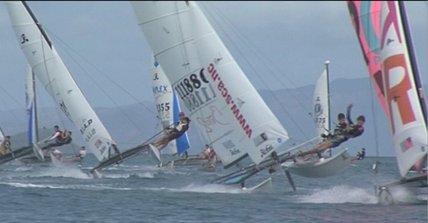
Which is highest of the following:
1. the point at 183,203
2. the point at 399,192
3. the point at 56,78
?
the point at 56,78

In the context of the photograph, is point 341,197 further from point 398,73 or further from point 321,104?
point 321,104

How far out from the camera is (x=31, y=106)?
52531mm

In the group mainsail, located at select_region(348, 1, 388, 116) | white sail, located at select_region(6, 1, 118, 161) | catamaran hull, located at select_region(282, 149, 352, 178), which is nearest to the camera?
mainsail, located at select_region(348, 1, 388, 116)

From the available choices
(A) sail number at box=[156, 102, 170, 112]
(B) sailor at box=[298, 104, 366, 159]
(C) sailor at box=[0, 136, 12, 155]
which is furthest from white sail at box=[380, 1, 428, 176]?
(A) sail number at box=[156, 102, 170, 112]

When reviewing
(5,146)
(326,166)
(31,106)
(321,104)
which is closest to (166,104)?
(31,106)

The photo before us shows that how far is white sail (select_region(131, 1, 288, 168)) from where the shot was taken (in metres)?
29.3

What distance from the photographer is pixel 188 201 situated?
30.4 m

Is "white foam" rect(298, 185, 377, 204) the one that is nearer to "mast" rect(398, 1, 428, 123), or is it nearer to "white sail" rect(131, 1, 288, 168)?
"white sail" rect(131, 1, 288, 168)

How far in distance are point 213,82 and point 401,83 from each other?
5965mm

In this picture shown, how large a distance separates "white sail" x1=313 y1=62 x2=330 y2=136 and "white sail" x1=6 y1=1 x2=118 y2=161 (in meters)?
20.2

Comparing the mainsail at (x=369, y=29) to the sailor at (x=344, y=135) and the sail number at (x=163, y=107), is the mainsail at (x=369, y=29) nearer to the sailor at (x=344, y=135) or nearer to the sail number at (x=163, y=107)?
the sailor at (x=344, y=135)

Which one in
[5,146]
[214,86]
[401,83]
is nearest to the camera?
[401,83]

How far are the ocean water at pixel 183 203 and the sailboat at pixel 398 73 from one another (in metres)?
1.40

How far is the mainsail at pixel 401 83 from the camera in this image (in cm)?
2498
